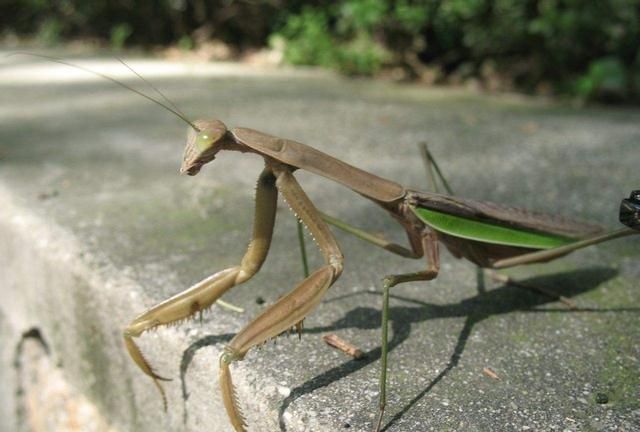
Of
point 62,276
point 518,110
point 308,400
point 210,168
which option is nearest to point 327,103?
point 518,110

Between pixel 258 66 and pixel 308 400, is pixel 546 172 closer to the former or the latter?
pixel 308 400

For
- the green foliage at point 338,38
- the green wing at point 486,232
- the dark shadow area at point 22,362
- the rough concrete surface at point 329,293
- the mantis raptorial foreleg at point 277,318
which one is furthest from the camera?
the green foliage at point 338,38

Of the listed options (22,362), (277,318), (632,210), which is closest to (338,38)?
(22,362)

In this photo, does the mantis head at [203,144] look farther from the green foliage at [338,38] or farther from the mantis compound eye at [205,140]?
the green foliage at [338,38]

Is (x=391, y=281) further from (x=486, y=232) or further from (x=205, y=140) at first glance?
(x=205, y=140)

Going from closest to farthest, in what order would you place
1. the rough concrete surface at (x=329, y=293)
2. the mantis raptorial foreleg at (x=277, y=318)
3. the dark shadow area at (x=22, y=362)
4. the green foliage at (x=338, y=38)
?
the mantis raptorial foreleg at (x=277, y=318), the rough concrete surface at (x=329, y=293), the dark shadow area at (x=22, y=362), the green foliage at (x=338, y=38)

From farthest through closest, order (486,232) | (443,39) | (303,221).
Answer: (443,39)
(486,232)
(303,221)

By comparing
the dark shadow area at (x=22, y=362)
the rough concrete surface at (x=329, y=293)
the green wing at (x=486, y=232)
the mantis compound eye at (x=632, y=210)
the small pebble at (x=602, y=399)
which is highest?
the mantis compound eye at (x=632, y=210)

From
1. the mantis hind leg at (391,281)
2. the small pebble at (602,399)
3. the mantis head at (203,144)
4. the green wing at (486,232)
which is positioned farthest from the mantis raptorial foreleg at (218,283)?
the small pebble at (602,399)
